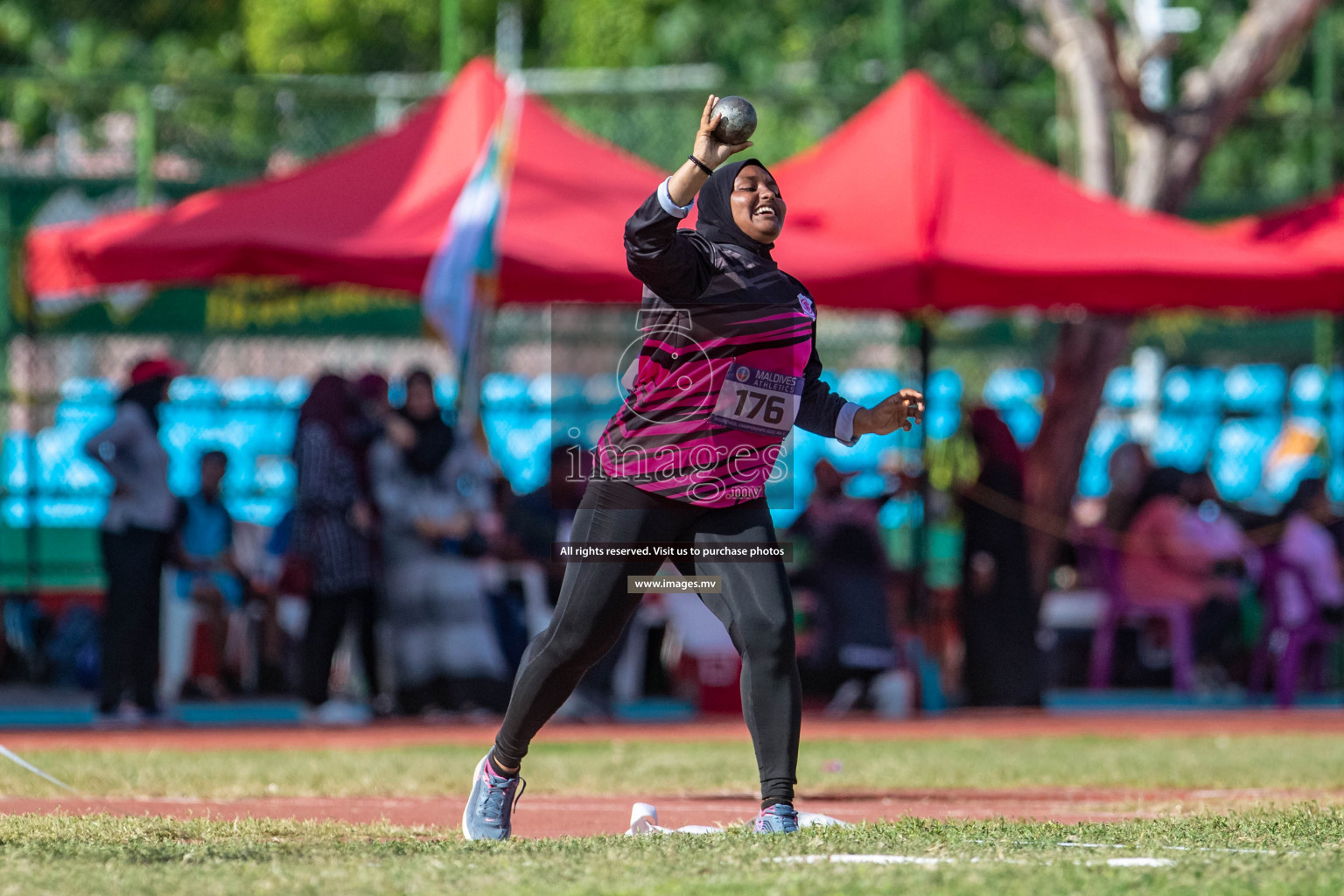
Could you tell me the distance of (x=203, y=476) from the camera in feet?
39.9

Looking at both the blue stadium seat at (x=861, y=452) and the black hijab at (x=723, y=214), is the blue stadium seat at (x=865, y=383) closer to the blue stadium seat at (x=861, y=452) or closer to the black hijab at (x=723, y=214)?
the blue stadium seat at (x=861, y=452)

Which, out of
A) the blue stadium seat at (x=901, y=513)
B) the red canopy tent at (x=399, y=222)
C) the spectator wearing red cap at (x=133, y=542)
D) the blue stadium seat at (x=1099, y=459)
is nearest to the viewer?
the red canopy tent at (x=399, y=222)

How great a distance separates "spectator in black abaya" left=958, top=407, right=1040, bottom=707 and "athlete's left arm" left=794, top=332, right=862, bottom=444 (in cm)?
721

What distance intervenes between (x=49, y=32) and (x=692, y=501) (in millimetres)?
18349

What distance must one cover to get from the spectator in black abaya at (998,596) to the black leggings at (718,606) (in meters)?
7.38

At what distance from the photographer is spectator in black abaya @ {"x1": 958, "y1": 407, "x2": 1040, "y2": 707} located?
12.4 meters

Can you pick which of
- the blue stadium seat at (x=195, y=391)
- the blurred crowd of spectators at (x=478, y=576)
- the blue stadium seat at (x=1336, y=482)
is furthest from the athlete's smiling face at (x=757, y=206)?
the blue stadium seat at (x=1336, y=482)

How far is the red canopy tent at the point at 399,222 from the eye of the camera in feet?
35.7

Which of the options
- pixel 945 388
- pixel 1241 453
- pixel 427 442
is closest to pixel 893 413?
pixel 427 442

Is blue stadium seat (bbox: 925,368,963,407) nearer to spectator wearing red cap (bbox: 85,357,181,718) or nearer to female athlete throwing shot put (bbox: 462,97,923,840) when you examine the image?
spectator wearing red cap (bbox: 85,357,181,718)

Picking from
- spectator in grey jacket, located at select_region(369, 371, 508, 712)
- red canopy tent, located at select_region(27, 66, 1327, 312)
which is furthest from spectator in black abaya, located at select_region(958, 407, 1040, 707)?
spectator in grey jacket, located at select_region(369, 371, 508, 712)

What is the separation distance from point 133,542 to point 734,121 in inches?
286

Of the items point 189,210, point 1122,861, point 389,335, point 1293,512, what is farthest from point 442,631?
point 1122,861

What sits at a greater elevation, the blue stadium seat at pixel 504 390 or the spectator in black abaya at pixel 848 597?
the blue stadium seat at pixel 504 390
